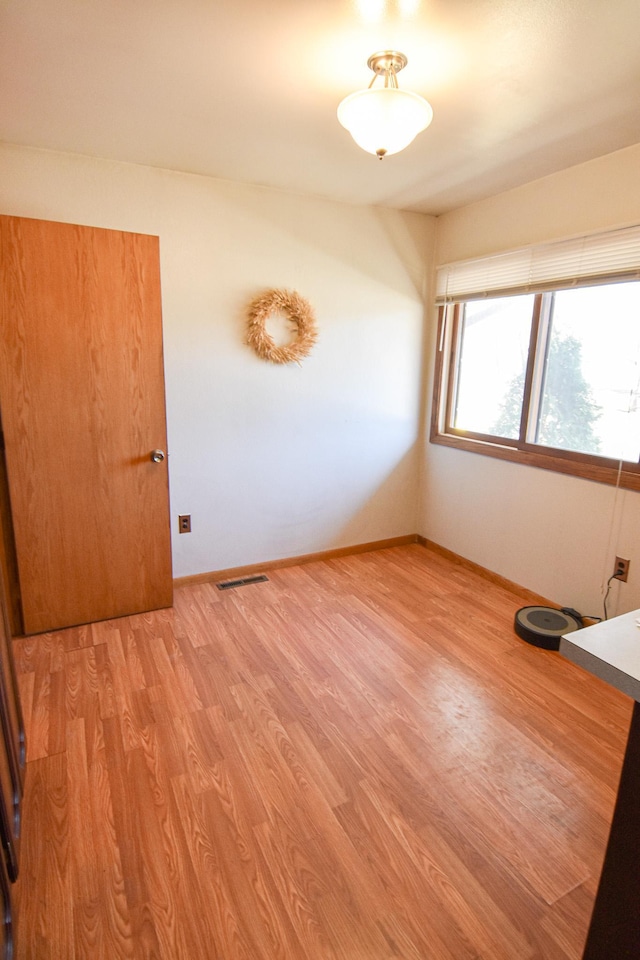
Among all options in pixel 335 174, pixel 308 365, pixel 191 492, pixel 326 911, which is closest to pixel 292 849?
pixel 326 911

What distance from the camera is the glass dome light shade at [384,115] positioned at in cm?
156

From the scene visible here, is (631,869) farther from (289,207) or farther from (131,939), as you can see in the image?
(289,207)

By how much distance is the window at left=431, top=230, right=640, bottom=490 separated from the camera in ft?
8.16

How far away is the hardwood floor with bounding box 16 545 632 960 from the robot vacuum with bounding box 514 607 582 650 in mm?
55

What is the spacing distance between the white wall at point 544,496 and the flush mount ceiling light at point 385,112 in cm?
132

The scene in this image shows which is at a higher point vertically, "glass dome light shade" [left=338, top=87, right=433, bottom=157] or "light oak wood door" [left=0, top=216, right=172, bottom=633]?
"glass dome light shade" [left=338, top=87, right=433, bottom=157]

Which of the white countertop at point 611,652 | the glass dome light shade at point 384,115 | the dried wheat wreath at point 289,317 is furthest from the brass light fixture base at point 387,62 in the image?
the white countertop at point 611,652

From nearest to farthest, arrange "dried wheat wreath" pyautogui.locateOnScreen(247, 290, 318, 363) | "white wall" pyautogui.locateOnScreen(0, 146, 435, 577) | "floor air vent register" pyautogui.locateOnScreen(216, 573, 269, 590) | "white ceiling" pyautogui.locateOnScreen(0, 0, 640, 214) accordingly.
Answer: "white ceiling" pyautogui.locateOnScreen(0, 0, 640, 214)
"white wall" pyautogui.locateOnScreen(0, 146, 435, 577)
"dried wheat wreath" pyautogui.locateOnScreen(247, 290, 318, 363)
"floor air vent register" pyautogui.locateOnScreen(216, 573, 269, 590)

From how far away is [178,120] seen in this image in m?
2.12

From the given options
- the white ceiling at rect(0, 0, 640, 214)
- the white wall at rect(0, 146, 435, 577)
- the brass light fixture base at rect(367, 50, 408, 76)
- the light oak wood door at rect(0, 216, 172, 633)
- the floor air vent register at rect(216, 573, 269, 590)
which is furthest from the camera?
the floor air vent register at rect(216, 573, 269, 590)

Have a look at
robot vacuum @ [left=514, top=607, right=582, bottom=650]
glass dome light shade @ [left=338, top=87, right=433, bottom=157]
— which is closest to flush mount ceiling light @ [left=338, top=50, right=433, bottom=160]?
glass dome light shade @ [left=338, top=87, right=433, bottom=157]

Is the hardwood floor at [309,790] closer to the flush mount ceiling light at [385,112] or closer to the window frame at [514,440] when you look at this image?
the window frame at [514,440]

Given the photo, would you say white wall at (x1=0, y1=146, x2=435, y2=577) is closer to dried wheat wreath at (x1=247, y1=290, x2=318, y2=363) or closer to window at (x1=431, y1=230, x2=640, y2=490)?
dried wheat wreath at (x1=247, y1=290, x2=318, y2=363)

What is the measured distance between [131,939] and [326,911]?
49cm
